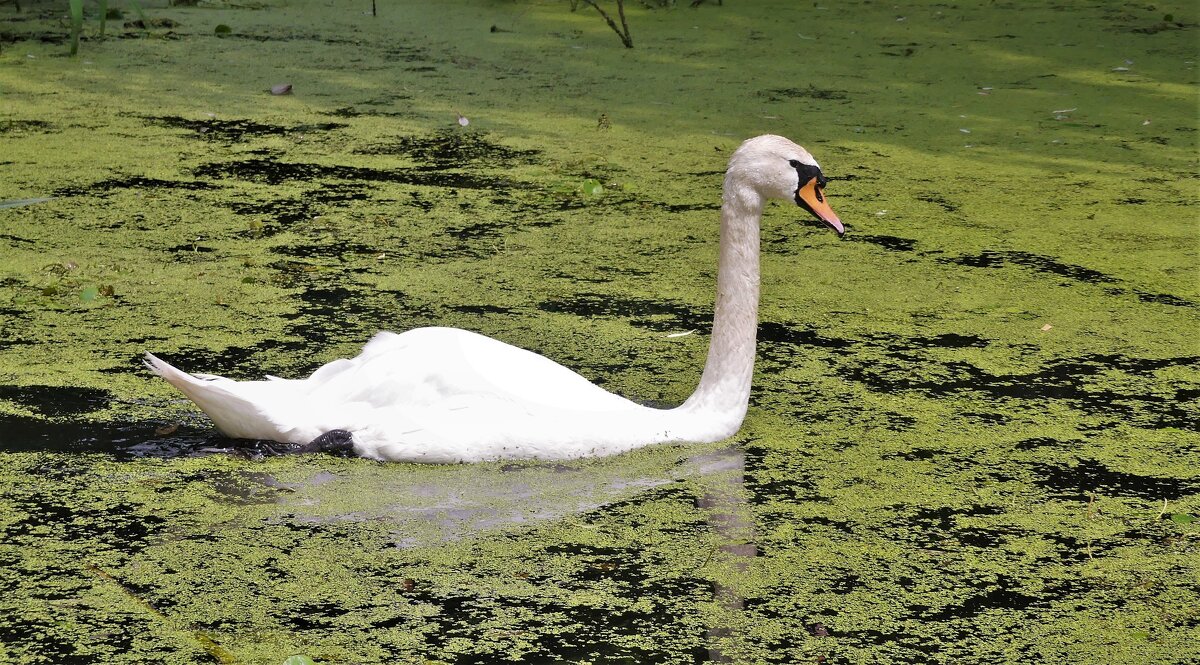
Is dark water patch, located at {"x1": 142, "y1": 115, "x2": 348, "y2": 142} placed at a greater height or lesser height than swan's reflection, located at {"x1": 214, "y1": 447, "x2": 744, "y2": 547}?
greater

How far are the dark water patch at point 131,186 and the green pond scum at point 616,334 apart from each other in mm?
27

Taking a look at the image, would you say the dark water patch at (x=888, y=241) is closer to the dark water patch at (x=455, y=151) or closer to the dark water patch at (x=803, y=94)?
A: the dark water patch at (x=455, y=151)

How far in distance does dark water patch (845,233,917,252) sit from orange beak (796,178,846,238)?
55.4 inches

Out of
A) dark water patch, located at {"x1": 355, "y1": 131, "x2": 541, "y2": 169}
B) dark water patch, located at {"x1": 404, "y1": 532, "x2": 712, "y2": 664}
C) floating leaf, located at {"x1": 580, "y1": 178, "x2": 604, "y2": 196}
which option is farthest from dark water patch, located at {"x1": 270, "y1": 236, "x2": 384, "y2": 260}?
dark water patch, located at {"x1": 404, "y1": 532, "x2": 712, "y2": 664}

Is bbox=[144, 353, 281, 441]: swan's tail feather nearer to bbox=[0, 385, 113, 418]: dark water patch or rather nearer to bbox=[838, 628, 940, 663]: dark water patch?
bbox=[0, 385, 113, 418]: dark water patch

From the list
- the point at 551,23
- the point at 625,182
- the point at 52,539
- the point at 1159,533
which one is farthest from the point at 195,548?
the point at 551,23

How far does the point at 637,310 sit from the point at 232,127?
2.46m

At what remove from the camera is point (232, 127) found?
595cm

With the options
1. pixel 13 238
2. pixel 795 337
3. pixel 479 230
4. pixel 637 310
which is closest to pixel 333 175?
pixel 479 230

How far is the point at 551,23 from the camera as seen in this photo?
814cm

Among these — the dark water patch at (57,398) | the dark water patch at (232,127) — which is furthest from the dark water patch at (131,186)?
the dark water patch at (57,398)

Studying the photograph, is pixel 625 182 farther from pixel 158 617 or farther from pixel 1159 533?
pixel 158 617

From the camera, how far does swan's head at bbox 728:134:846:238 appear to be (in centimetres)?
326

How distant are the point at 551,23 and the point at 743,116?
2.22 metres
